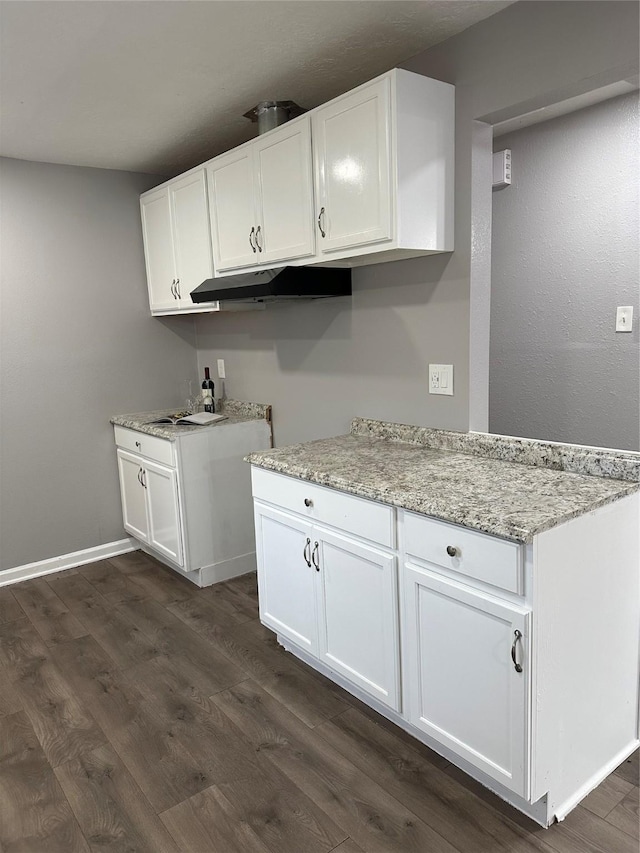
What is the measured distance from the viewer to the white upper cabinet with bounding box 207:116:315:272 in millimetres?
2490

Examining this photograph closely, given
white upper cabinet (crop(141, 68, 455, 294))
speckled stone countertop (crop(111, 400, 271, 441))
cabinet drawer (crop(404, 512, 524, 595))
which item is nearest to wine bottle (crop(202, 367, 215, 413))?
speckled stone countertop (crop(111, 400, 271, 441))

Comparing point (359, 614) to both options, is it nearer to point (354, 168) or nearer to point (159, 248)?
point (354, 168)

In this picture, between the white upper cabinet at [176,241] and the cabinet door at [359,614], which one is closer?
the cabinet door at [359,614]

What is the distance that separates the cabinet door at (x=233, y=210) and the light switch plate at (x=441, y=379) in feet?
3.24

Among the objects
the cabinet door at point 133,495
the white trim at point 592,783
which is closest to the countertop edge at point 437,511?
the white trim at point 592,783

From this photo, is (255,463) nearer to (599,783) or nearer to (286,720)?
(286,720)

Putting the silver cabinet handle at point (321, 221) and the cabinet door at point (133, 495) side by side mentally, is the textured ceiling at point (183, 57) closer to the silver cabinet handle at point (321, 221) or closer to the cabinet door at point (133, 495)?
the silver cabinet handle at point (321, 221)

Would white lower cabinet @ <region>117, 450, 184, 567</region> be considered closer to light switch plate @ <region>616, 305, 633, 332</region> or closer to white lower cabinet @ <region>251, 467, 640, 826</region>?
white lower cabinet @ <region>251, 467, 640, 826</region>

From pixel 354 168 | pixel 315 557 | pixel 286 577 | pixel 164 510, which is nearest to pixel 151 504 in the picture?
pixel 164 510

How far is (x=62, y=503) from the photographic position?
3.74m

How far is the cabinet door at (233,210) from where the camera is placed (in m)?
2.81

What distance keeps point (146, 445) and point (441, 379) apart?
184 centimetres

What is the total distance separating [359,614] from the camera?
2119 mm

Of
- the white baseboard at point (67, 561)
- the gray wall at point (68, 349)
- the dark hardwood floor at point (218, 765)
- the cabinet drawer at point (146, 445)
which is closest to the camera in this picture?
the dark hardwood floor at point (218, 765)
